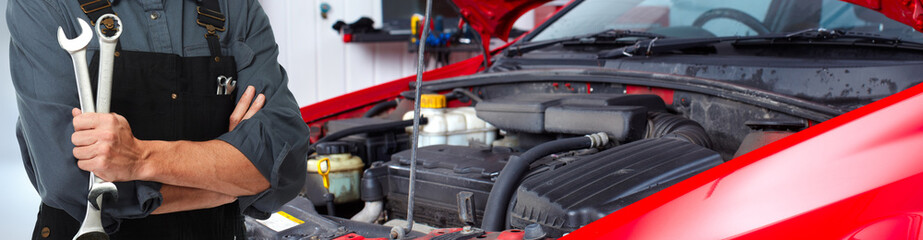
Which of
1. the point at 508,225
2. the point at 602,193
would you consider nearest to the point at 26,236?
the point at 508,225

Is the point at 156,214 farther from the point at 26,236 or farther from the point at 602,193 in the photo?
the point at 26,236

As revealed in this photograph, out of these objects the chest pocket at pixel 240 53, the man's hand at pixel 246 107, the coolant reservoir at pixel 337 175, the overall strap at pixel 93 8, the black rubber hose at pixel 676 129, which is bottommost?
the coolant reservoir at pixel 337 175

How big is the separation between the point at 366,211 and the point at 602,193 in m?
0.69

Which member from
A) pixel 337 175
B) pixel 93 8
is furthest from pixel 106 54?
pixel 337 175

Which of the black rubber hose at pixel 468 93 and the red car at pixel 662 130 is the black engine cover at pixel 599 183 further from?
the black rubber hose at pixel 468 93

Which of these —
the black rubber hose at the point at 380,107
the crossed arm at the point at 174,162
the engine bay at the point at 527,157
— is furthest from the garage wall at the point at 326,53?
the crossed arm at the point at 174,162

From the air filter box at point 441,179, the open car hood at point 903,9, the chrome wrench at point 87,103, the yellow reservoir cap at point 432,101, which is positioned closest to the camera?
the chrome wrench at point 87,103

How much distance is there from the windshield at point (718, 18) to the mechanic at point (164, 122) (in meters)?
1.24

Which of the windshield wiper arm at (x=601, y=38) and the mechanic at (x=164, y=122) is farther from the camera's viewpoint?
the windshield wiper arm at (x=601, y=38)

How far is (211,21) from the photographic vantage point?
1002 millimetres

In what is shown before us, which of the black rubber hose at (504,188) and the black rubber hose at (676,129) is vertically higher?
the black rubber hose at (676,129)

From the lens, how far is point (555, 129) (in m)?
1.51

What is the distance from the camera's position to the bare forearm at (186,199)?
92 centimetres

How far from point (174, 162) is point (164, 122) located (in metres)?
0.08
